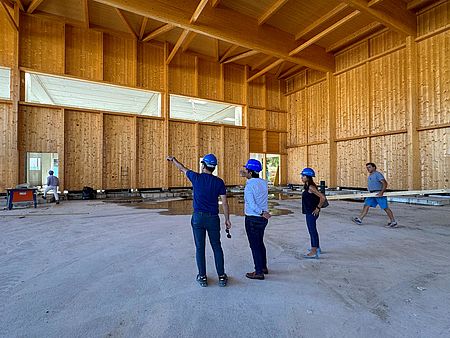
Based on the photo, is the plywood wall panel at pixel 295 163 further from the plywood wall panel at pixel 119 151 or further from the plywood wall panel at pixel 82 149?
the plywood wall panel at pixel 82 149

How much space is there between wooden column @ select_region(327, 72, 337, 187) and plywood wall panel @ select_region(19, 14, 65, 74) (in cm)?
1588

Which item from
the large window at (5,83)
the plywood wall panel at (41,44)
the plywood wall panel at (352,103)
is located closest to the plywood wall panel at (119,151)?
the plywood wall panel at (41,44)

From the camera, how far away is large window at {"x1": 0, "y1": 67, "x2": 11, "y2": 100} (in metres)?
12.0

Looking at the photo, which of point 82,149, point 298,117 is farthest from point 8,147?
point 298,117

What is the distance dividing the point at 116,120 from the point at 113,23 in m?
5.26

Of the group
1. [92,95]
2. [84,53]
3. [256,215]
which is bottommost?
[256,215]

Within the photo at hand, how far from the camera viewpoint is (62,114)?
13.0 m

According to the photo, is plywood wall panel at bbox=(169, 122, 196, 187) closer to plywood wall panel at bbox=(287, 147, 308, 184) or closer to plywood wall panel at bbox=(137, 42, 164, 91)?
plywood wall panel at bbox=(137, 42, 164, 91)

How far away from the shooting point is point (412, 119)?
1180cm

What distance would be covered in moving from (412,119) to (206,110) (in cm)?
1362

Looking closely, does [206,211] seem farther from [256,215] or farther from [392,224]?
[392,224]

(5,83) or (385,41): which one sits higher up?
(385,41)

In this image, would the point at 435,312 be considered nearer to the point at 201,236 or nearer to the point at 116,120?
the point at 201,236

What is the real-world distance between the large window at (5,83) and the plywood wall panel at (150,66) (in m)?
6.18
